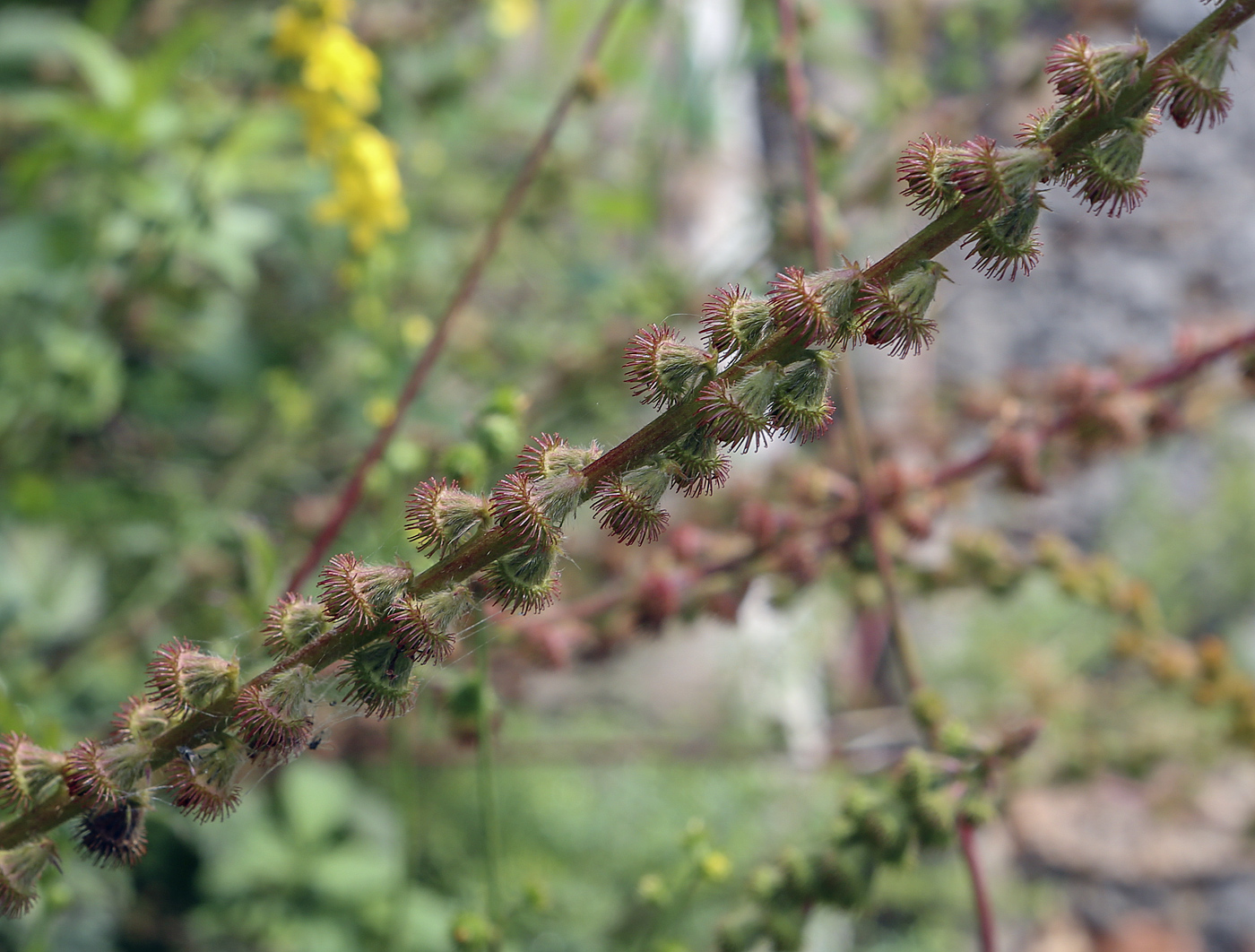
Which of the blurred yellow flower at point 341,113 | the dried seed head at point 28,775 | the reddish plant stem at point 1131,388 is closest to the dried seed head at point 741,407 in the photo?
the dried seed head at point 28,775

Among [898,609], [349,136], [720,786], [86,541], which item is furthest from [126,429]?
[898,609]

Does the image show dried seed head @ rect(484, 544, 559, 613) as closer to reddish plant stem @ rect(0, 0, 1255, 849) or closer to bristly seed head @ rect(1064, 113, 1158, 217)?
reddish plant stem @ rect(0, 0, 1255, 849)

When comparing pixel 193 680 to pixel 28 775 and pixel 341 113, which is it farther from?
pixel 341 113

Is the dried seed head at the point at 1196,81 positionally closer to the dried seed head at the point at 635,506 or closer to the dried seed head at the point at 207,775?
the dried seed head at the point at 635,506

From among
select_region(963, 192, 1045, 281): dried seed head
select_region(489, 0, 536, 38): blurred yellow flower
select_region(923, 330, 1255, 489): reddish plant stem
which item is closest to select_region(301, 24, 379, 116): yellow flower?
select_region(489, 0, 536, 38): blurred yellow flower

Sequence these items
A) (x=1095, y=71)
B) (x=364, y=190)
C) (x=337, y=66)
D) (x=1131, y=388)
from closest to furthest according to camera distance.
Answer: (x=1095, y=71)
(x=1131, y=388)
(x=337, y=66)
(x=364, y=190)

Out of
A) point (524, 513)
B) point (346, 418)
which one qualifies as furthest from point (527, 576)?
point (346, 418)

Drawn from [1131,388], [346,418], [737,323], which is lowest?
[737,323]

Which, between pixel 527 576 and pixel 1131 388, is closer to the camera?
pixel 527 576

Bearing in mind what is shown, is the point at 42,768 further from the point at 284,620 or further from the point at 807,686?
the point at 807,686
